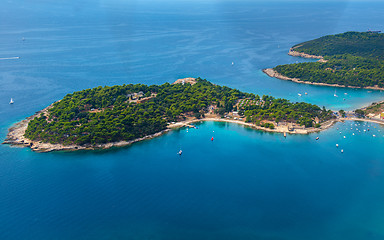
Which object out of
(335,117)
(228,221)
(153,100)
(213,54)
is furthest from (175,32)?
(228,221)

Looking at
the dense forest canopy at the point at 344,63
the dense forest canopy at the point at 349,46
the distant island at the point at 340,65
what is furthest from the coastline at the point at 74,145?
the dense forest canopy at the point at 349,46

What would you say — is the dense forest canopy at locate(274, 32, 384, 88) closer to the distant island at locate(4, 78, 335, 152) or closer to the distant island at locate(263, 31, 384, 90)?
the distant island at locate(263, 31, 384, 90)

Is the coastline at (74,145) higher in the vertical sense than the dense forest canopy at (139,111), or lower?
lower

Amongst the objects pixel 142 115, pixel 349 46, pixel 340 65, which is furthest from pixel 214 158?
pixel 349 46

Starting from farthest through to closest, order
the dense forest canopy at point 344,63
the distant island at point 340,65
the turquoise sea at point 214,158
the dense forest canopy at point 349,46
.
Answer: the dense forest canopy at point 349,46 → the dense forest canopy at point 344,63 → the distant island at point 340,65 → the turquoise sea at point 214,158

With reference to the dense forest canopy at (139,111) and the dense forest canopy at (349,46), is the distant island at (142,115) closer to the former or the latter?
the dense forest canopy at (139,111)

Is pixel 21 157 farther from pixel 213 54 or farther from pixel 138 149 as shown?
pixel 213 54

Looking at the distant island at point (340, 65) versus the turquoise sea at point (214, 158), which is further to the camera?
the distant island at point (340, 65)
